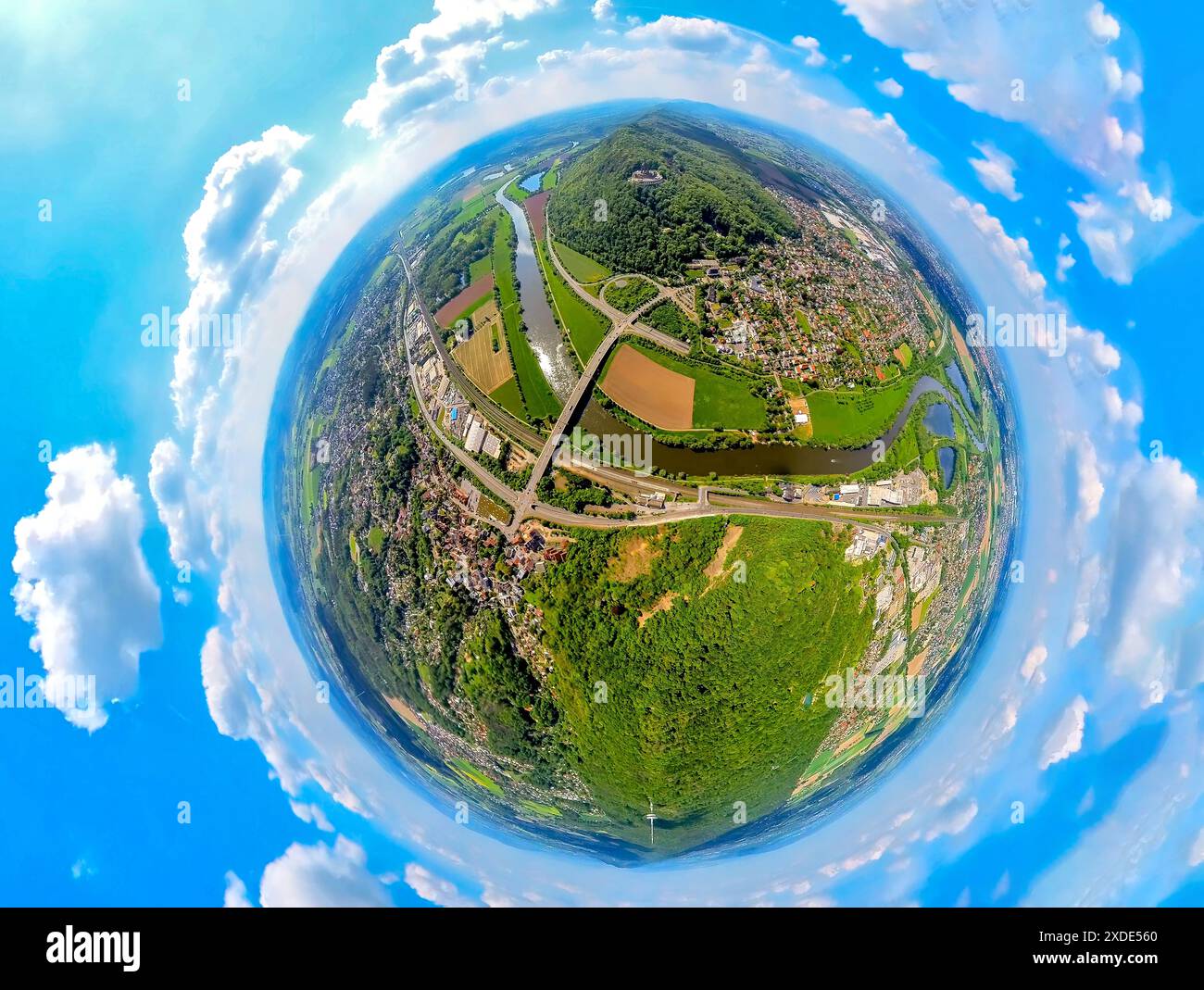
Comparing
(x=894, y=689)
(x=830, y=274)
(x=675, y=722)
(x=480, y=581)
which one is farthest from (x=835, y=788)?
(x=830, y=274)

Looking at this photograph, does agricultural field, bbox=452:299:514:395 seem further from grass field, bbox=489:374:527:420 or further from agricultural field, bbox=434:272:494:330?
agricultural field, bbox=434:272:494:330

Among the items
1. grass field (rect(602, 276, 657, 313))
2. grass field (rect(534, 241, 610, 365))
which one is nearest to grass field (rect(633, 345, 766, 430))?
grass field (rect(534, 241, 610, 365))

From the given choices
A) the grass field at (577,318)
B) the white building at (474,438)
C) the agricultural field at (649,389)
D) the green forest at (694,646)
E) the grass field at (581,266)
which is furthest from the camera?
the grass field at (581,266)

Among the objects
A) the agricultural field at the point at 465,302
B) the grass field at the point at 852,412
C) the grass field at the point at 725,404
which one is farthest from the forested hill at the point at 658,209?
the grass field at the point at 852,412

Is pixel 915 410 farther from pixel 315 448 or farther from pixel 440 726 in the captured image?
pixel 315 448

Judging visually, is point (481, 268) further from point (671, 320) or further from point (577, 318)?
point (671, 320)

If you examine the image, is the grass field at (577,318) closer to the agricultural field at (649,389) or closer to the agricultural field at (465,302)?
the agricultural field at (649,389)
